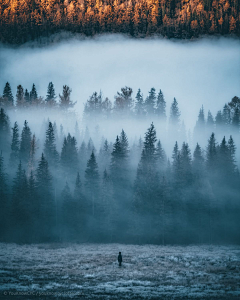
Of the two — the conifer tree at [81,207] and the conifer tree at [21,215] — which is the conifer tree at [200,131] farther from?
the conifer tree at [21,215]

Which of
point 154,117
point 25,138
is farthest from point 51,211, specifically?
point 154,117

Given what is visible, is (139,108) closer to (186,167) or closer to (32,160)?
(186,167)

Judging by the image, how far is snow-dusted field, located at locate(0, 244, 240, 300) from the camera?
23.8m

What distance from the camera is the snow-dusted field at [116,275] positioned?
2381 cm

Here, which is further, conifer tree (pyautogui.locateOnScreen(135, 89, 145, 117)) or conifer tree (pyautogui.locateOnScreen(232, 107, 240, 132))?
conifer tree (pyautogui.locateOnScreen(135, 89, 145, 117))

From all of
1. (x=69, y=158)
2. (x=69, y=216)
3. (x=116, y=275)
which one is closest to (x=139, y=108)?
(x=69, y=158)

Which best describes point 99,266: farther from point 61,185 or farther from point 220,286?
point 61,185

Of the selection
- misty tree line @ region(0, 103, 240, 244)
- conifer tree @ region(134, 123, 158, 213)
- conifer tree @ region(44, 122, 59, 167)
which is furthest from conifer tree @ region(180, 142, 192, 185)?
conifer tree @ region(44, 122, 59, 167)

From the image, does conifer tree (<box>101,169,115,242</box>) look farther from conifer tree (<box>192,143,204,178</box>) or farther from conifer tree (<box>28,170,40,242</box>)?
conifer tree (<box>192,143,204,178</box>)

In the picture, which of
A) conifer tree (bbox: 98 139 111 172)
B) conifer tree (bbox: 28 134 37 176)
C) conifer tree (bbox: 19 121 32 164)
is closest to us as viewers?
conifer tree (bbox: 28 134 37 176)

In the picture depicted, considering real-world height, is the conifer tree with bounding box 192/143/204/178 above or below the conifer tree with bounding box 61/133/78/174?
below

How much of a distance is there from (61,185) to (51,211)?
7.73 metres

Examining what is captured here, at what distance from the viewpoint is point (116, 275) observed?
29781 millimetres

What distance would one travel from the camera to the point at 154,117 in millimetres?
107125
